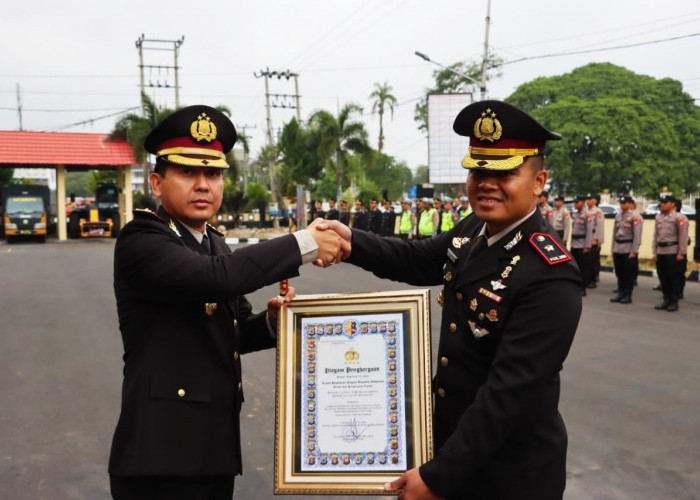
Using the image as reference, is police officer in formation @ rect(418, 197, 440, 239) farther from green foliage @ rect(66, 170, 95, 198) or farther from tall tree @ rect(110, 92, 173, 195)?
green foliage @ rect(66, 170, 95, 198)

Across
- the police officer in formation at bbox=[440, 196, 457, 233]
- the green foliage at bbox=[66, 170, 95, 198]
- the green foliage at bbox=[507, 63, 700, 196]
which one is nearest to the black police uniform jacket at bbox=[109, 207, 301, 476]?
the police officer in formation at bbox=[440, 196, 457, 233]

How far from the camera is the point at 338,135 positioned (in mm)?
31875

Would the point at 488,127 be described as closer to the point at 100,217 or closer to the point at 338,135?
the point at 338,135

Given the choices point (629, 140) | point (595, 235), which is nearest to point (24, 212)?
point (595, 235)

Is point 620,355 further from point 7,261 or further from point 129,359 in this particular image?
point 7,261

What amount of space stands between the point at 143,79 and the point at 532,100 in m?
28.5

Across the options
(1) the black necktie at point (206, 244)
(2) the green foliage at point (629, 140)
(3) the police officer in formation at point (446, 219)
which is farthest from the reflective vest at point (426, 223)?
(2) the green foliage at point (629, 140)

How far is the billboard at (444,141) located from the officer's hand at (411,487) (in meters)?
22.9

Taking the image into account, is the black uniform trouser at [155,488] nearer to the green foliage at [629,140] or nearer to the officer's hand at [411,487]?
the officer's hand at [411,487]

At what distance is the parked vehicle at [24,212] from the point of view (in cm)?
2716

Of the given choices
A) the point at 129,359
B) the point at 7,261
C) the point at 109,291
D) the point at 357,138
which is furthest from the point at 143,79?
the point at 129,359

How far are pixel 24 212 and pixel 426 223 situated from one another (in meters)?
17.5

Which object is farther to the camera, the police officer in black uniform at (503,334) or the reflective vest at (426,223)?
the reflective vest at (426,223)

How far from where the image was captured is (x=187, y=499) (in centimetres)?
220
